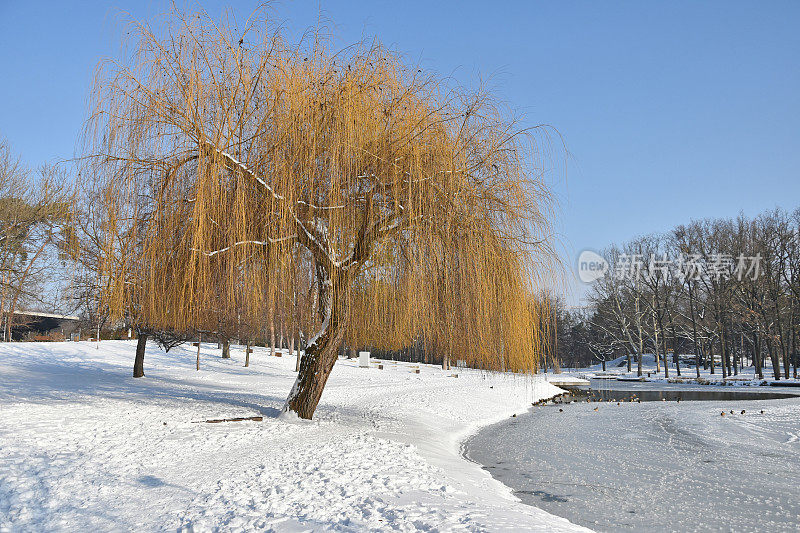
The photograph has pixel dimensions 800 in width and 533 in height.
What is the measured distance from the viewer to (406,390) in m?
20.9

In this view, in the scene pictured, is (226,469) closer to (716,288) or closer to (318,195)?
(318,195)

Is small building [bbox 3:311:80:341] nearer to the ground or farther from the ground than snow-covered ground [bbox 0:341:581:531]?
farther from the ground

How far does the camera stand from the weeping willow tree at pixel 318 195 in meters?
7.15

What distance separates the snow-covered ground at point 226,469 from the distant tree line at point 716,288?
16418mm

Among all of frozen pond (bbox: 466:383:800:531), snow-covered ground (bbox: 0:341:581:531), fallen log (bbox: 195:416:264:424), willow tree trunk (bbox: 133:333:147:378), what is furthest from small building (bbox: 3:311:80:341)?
frozen pond (bbox: 466:383:800:531)

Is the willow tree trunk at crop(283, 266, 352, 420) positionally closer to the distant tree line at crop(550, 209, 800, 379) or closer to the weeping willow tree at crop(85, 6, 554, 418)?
the weeping willow tree at crop(85, 6, 554, 418)

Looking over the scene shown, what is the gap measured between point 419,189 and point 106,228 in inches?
172

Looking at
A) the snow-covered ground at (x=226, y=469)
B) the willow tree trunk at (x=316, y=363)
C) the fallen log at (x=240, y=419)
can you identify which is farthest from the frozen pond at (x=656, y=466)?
the fallen log at (x=240, y=419)

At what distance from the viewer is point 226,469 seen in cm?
630

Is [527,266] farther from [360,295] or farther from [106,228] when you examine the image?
[106,228]

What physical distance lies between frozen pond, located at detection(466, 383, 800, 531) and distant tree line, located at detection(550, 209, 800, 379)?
30.4 feet

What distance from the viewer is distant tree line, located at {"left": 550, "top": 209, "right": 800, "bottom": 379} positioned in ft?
101

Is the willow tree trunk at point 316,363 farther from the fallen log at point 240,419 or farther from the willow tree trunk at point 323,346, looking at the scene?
the fallen log at point 240,419

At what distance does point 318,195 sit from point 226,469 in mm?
3947
